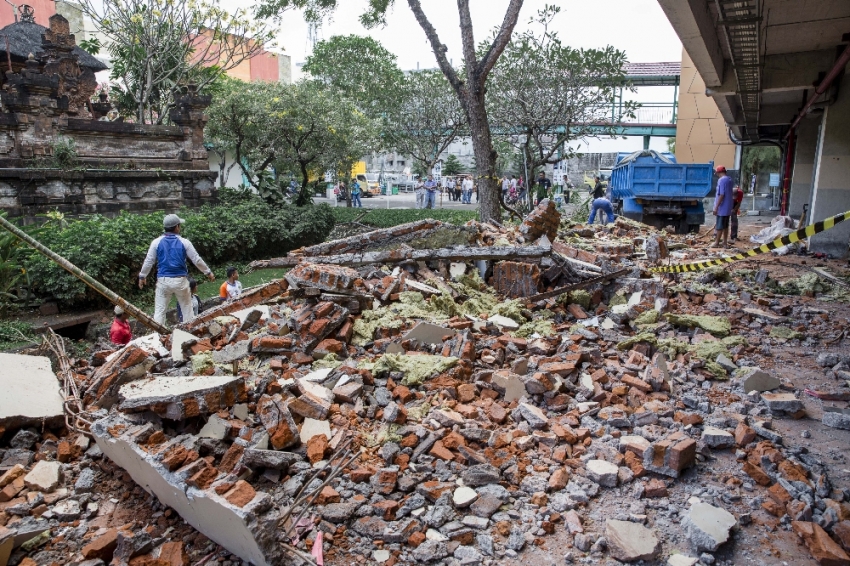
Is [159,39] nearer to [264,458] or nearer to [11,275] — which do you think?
[11,275]

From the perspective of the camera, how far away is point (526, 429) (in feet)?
11.8

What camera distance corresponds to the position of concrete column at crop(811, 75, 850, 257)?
32.7 feet

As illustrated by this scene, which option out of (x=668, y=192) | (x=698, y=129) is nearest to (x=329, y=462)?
(x=668, y=192)

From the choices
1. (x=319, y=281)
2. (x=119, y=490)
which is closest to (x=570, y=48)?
(x=319, y=281)

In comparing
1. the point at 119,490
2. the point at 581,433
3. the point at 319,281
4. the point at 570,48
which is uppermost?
the point at 570,48

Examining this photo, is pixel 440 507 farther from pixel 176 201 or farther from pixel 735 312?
pixel 176 201

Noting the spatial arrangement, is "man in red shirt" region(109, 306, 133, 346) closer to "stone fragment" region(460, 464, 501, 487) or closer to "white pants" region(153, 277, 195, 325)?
"white pants" region(153, 277, 195, 325)

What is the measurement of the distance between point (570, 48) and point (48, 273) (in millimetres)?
13958

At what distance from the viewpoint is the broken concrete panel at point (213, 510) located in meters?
2.42

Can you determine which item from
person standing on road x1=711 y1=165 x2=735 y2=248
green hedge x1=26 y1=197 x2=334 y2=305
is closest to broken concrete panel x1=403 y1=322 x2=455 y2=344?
green hedge x1=26 y1=197 x2=334 y2=305

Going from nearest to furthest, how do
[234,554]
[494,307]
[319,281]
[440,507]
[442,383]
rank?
[234,554]
[440,507]
[442,383]
[319,281]
[494,307]

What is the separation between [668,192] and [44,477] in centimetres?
1376

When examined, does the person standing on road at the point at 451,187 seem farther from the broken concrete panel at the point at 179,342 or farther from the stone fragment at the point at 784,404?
the stone fragment at the point at 784,404

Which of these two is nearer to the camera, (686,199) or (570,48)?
(686,199)
